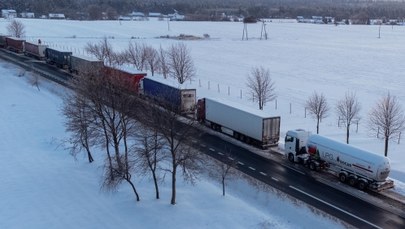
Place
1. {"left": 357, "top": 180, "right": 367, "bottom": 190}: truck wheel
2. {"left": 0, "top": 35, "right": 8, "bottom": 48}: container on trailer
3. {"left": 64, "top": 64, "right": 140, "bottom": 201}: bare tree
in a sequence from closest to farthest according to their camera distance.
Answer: {"left": 357, "top": 180, "right": 367, "bottom": 190}: truck wheel → {"left": 64, "top": 64, "right": 140, "bottom": 201}: bare tree → {"left": 0, "top": 35, "right": 8, "bottom": 48}: container on trailer

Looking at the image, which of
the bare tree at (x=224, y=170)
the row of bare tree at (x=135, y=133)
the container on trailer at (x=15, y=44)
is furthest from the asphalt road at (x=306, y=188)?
the container on trailer at (x=15, y=44)

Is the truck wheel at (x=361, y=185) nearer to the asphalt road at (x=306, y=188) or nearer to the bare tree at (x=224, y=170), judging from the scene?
the asphalt road at (x=306, y=188)

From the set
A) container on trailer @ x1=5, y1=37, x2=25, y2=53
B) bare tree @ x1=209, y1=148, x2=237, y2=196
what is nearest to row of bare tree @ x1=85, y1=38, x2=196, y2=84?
container on trailer @ x1=5, y1=37, x2=25, y2=53

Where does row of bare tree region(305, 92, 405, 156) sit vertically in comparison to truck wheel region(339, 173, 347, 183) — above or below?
above

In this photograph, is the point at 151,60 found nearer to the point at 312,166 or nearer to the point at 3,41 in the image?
the point at 312,166

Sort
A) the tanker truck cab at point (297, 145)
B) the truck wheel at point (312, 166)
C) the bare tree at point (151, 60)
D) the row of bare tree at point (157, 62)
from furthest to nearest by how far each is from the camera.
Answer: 1. the bare tree at point (151, 60)
2. the row of bare tree at point (157, 62)
3. the tanker truck cab at point (297, 145)
4. the truck wheel at point (312, 166)

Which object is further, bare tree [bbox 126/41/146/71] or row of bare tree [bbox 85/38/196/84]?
bare tree [bbox 126/41/146/71]

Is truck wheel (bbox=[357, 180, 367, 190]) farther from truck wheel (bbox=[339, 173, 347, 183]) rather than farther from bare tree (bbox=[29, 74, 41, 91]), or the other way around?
bare tree (bbox=[29, 74, 41, 91])
